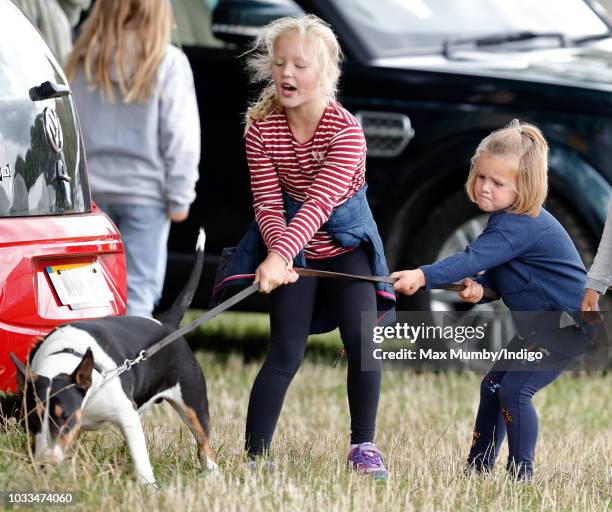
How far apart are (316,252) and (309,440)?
883mm

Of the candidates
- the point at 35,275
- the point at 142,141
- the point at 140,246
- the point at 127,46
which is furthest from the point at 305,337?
the point at 127,46

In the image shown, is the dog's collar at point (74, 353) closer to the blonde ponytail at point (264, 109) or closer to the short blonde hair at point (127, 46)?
the blonde ponytail at point (264, 109)

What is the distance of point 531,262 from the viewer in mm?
4496

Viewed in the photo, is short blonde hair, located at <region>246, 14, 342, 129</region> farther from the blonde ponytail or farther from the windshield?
the windshield

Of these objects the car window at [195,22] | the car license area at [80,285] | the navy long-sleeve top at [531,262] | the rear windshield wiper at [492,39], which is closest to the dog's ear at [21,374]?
the car license area at [80,285]

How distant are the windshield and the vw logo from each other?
9.11ft

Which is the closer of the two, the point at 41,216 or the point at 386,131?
the point at 41,216

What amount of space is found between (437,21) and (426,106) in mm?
555

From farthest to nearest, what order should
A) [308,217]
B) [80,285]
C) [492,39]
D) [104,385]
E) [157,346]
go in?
[492,39]
[80,285]
[308,217]
[157,346]
[104,385]

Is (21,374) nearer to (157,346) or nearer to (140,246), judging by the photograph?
(157,346)

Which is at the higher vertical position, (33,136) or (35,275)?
(33,136)

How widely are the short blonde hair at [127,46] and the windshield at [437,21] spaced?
1347 millimetres

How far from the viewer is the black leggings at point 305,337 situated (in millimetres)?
4492

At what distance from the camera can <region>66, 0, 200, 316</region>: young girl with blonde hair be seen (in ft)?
19.4
